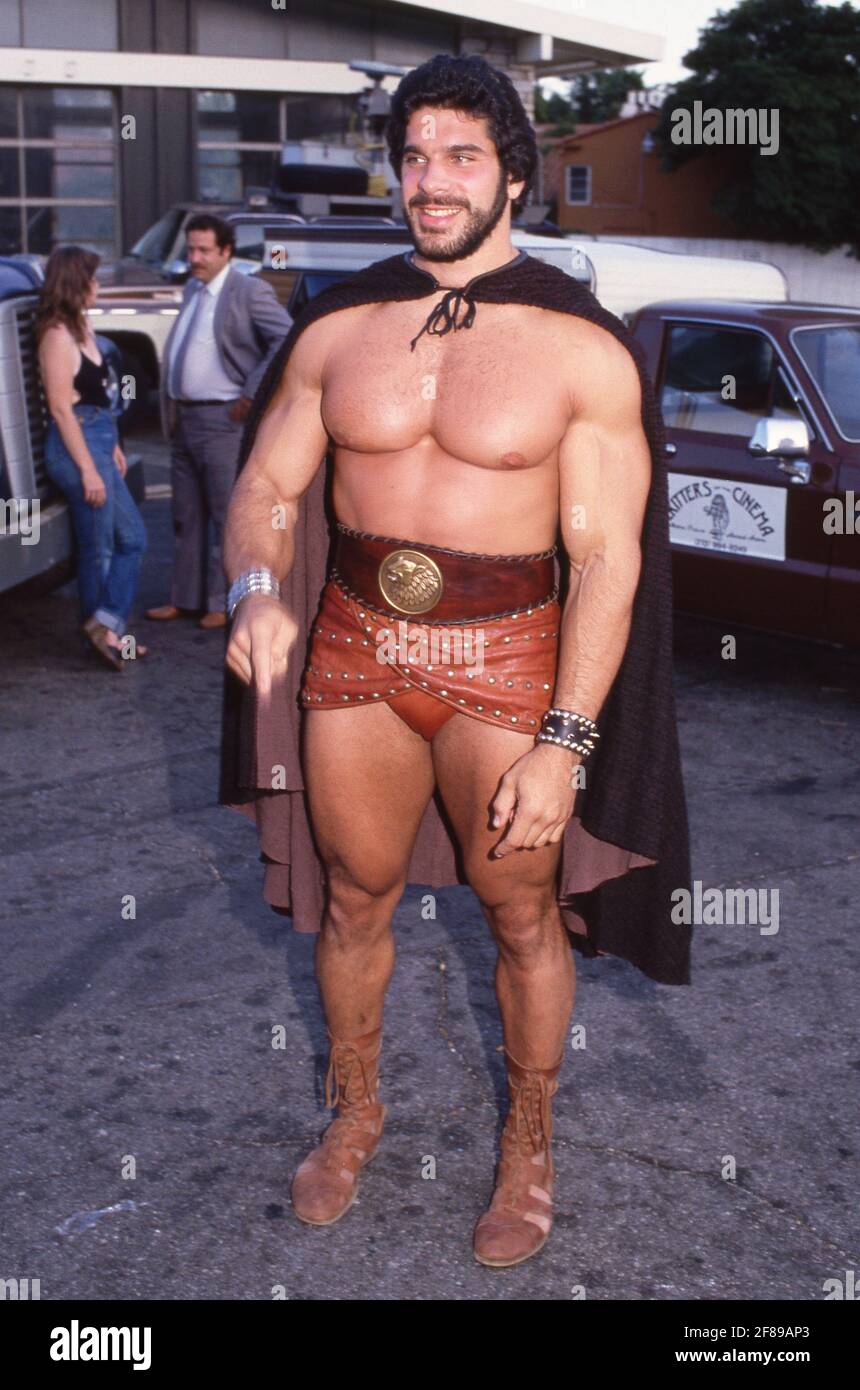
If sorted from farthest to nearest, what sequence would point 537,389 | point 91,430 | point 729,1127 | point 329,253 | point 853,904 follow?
point 329,253
point 91,430
point 853,904
point 729,1127
point 537,389

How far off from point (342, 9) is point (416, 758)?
2180 centimetres

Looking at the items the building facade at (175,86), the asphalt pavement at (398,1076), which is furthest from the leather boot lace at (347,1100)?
the building facade at (175,86)

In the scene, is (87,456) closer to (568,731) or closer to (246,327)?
(246,327)

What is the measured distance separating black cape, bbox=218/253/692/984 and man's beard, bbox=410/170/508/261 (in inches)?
2.7


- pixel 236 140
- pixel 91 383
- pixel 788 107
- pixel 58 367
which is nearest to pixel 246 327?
pixel 91 383

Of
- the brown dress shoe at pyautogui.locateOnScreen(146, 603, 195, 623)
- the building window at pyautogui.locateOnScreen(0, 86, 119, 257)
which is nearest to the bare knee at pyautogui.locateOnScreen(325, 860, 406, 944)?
the brown dress shoe at pyautogui.locateOnScreen(146, 603, 195, 623)

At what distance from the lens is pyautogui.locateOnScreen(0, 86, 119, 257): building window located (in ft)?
70.7

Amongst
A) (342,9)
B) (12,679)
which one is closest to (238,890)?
(12,679)

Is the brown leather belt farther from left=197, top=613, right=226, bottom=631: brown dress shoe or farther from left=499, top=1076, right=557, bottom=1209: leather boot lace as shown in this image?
left=197, top=613, right=226, bottom=631: brown dress shoe

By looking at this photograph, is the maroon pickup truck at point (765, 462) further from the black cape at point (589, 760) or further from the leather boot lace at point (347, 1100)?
the leather boot lace at point (347, 1100)

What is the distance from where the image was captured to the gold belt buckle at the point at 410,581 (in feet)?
10.2

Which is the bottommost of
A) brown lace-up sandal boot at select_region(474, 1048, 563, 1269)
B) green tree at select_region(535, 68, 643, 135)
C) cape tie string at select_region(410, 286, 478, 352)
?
brown lace-up sandal boot at select_region(474, 1048, 563, 1269)
